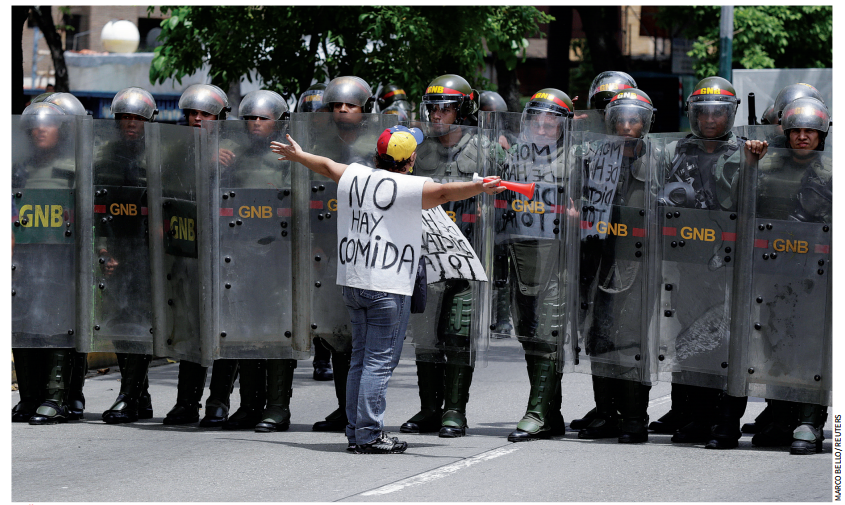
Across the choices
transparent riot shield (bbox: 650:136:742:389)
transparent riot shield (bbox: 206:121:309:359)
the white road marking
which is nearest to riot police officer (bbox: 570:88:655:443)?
transparent riot shield (bbox: 650:136:742:389)

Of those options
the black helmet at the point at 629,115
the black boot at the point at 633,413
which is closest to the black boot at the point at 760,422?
the black boot at the point at 633,413

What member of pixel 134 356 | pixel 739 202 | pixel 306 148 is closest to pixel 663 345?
pixel 739 202

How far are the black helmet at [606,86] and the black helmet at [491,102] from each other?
5.07 feet

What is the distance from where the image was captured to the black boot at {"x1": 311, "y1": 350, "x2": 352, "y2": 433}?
288 inches

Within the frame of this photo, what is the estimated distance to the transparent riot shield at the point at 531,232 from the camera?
715 centimetres

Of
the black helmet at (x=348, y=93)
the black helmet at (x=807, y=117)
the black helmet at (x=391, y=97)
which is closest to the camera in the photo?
the black helmet at (x=807, y=117)

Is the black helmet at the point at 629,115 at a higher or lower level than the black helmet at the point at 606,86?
lower

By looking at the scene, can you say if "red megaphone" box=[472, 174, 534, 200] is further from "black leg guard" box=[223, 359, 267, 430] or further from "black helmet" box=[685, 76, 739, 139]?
→ "black leg guard" box=[223, 359, 267, 430]

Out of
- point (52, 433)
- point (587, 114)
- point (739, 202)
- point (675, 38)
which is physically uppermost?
point (675, 38)

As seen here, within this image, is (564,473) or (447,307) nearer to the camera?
(564,473)

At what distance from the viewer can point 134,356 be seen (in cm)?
777

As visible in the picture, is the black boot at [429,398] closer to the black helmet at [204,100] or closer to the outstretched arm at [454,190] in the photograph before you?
the outstretched arm at [454,190]

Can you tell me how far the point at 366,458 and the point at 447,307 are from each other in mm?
1313

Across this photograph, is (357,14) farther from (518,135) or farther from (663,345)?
(663,345)
